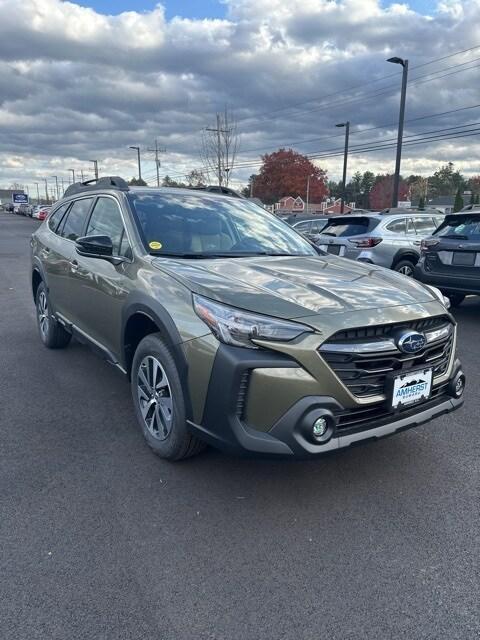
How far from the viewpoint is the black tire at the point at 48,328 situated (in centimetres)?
562

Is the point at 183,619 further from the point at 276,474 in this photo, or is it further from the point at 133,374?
the point at 133,374

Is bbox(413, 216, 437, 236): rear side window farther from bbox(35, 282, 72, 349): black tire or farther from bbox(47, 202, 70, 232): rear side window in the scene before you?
bbox(35, 282, 72, 349): black tire

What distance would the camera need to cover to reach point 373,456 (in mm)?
3398

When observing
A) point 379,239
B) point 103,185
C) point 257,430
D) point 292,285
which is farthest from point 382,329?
point 379,239

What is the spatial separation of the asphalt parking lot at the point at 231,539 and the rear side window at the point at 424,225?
7.61 metres

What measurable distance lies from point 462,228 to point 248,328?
6.01 meters

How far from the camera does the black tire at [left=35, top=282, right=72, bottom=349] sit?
5.62 meters

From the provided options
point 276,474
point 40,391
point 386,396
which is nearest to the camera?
point 386,396

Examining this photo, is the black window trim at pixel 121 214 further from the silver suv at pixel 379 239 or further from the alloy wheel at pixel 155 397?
the silver suv at pixel 379 239

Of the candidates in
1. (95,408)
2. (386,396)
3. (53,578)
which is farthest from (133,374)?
(386,396)

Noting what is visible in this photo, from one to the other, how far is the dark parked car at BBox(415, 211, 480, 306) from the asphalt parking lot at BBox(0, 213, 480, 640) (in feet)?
12.2

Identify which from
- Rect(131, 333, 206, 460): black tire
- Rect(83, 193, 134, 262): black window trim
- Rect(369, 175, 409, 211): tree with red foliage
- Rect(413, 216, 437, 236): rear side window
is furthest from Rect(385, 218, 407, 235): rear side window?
Rect(369, 175, 409, 211): tree with red foliage

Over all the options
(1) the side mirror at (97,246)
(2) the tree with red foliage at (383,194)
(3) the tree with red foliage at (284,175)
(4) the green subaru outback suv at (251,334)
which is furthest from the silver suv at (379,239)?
(2) the tree with red foliage at (383,194)

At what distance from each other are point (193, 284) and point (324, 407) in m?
1.04
